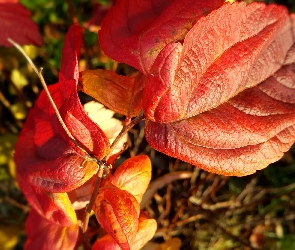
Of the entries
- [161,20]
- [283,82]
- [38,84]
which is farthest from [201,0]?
[38,84]

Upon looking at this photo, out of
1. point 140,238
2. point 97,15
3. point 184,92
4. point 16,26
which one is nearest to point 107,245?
point 140,238

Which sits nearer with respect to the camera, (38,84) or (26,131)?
(26,131)

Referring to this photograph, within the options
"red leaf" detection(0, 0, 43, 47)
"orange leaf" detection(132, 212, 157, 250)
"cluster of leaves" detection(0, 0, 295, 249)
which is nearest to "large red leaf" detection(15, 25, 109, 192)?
"cluster of leaves" detection(0, 0, 295, 249)

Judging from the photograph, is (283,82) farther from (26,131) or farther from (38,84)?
(38,84)

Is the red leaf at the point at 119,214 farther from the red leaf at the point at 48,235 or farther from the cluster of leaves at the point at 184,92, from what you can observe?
the red leaf at the point at 48,235

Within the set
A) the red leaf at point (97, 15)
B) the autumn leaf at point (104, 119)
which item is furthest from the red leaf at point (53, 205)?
the red leaf at point (97, 15)

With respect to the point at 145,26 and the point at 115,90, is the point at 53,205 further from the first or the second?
the point at 145,26
